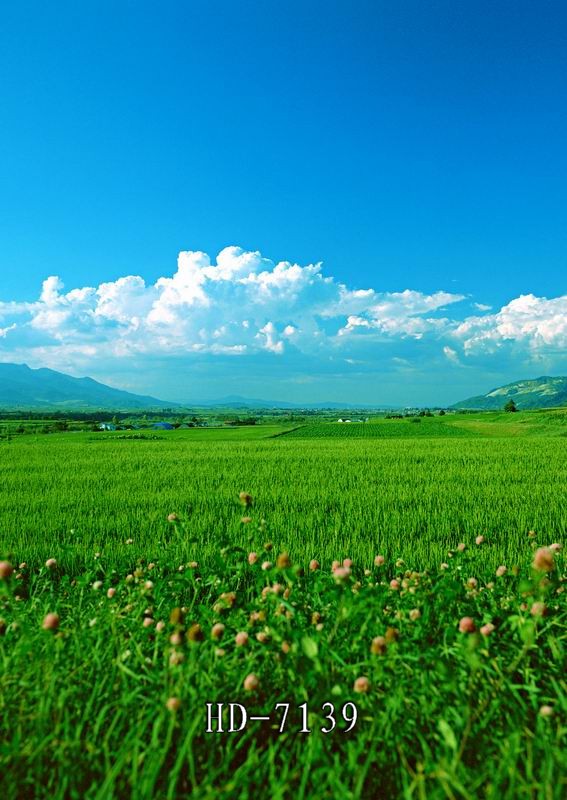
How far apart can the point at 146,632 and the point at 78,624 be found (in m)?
0.63

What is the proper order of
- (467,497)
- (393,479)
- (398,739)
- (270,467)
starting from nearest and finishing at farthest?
1. (398,739)
2. (467,497)
3. (393,479)
4. (270,467)

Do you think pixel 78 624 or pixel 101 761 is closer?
pixel 101 761

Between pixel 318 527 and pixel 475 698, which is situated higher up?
pixel 475 698

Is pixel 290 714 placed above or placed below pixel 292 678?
below

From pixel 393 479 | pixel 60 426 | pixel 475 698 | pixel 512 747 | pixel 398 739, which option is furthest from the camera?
Result: pixel 60 426

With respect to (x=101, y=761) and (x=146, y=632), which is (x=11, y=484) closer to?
(x=146, y=632)

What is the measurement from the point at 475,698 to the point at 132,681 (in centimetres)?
191

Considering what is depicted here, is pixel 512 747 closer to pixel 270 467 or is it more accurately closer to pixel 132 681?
pixel 132 681

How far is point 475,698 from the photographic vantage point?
227 cm

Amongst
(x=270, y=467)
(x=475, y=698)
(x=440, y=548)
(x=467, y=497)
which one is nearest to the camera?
(x=475, y=698)

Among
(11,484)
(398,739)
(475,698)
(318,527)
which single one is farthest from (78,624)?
(11,484)

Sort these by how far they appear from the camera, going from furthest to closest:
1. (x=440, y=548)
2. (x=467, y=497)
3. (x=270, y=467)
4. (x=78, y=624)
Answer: (x=270, y=467) → (x=467, y=497) → (x=440, y=548) → (x=78, y=624)

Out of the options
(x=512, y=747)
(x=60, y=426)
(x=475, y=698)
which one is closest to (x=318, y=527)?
(x=475, y=698)

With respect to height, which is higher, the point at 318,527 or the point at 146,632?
the point at 146,632
